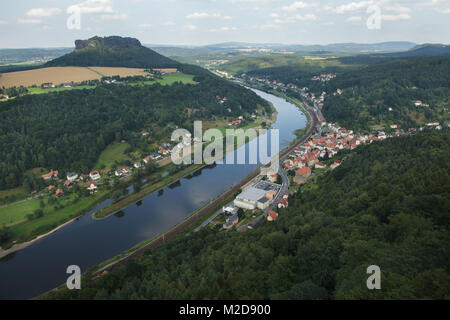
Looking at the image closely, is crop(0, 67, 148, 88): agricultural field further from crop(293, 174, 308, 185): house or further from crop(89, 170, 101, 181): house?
crop(293, 174, 308, 185): house

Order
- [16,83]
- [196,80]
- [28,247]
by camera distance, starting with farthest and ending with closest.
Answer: [196,80] → [16,83] → [28,247]

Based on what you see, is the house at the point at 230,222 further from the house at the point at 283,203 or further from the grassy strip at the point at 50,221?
the grassy strip at the point at 50,221

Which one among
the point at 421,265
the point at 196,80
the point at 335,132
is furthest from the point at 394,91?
the point at 421,265

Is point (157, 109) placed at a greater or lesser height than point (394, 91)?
lesser

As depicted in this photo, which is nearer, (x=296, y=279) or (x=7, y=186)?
(x=296, y=279)

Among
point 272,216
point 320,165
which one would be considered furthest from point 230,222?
point 320,165

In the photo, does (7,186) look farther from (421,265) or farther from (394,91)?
(394,91)
